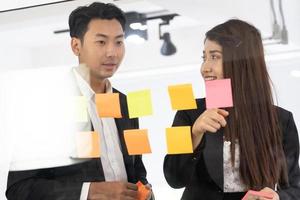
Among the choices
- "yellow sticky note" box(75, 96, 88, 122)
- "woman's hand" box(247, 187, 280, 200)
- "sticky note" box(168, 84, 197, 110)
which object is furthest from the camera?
"yellow sticky note" box(75, 96, 88, 122)

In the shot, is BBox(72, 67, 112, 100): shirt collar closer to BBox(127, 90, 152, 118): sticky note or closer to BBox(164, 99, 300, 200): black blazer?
BBox(127, 90, 152, 118): sticky note

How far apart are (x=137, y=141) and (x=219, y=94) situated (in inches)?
10.8

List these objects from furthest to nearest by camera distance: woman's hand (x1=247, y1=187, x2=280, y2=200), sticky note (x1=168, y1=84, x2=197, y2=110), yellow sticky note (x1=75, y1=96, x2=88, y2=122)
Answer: yellow sticky note (x1=75, y1=96, x2=88, y2=122), sticky note (x1=168, y1=84, x2=197, y2=110), woman's hand (x1=247, y1=187, x2=280, y2=200)

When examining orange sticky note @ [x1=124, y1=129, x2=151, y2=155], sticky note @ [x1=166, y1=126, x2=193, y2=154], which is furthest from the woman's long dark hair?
orange sticky note @ [x1=124, y1=129, x2=151, y2=155]

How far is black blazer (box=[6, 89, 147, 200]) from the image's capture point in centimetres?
134

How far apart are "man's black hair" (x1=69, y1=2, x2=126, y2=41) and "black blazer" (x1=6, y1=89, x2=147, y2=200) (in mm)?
241

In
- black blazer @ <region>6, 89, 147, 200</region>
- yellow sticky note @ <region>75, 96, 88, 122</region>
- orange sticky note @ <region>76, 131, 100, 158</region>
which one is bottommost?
black blazer @ <region>6, 89, 147, 200</region>

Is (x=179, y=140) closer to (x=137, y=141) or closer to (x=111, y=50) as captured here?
(x=137, y=141)

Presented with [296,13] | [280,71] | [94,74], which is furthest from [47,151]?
[296,13]

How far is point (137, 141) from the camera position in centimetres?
133

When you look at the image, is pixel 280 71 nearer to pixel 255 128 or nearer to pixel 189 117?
pixel 255 128

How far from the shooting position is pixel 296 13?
130cm

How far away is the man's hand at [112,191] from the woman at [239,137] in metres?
0.12

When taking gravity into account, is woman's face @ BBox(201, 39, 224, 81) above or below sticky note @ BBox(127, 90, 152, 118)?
above
